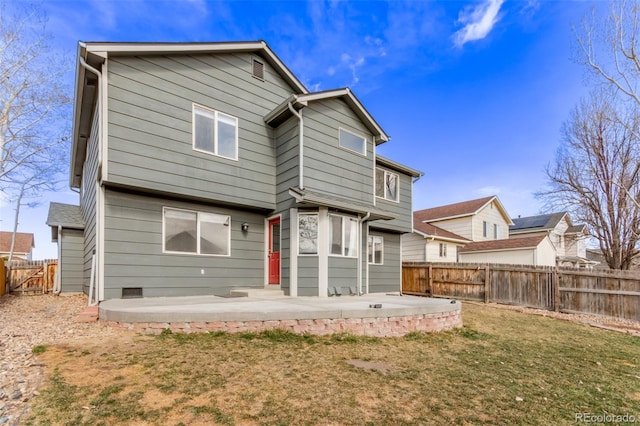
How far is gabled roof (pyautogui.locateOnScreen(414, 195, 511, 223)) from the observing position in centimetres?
2187

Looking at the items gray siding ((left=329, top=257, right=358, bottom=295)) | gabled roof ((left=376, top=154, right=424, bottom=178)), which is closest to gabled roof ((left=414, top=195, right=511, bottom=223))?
gabled roof ((left=376, top=154, right=424, bottom=178))

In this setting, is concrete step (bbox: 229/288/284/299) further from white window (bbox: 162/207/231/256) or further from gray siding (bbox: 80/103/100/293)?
gray siding (bbox: 80/103/100/293)

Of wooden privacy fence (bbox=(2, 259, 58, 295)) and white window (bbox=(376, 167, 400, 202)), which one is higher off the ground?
white window (bbox=(376, 167, 400, 202))

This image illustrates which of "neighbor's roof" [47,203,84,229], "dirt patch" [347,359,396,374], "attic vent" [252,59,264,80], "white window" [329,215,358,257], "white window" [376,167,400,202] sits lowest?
"dirt patch" [347,359,396,374]

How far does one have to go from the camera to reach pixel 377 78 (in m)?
17.6

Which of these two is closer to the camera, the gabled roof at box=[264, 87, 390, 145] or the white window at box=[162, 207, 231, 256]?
the white window at box=[162, 207, 231, 256]

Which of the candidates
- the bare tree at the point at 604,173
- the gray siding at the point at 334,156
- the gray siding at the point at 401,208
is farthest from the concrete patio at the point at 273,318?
the bare tree at the point at 604,173

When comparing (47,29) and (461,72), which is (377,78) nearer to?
(461,72)

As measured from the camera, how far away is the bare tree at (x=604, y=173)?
522 inches

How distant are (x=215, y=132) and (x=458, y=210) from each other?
18.9 metres

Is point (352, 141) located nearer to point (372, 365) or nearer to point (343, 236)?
point (343, 236)

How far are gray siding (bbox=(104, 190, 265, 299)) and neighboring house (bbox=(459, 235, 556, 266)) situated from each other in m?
15.3

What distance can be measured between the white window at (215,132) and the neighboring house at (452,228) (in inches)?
471

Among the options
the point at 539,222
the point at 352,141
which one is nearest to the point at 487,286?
the point at 352,141
